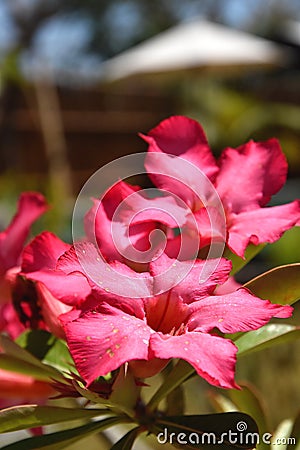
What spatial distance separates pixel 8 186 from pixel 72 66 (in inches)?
511

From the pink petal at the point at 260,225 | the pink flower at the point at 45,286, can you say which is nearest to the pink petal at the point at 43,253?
the pink flower at the point at 45,286

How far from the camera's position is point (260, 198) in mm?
490

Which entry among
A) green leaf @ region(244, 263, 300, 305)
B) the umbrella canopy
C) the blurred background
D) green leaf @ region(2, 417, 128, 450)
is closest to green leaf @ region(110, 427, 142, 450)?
green leaf @ region(2, 417, 128, 450)

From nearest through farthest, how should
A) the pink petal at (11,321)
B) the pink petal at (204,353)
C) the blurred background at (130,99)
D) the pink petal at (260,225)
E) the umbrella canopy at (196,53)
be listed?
the pink petal at (204,353) → the pink petal at (260,225) → the pink petal at (11,321) → the blurred background at (130,99) → the umbrella canopy at (196,53)

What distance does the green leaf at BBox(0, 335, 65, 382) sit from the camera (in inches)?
17.3

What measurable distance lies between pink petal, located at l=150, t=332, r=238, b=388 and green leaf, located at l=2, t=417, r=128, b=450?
105 mm

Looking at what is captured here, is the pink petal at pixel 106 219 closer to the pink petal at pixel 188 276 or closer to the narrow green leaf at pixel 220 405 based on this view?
the pink petal at pixel 188 276

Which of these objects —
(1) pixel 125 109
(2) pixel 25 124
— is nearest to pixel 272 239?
(2) pixel 25 124

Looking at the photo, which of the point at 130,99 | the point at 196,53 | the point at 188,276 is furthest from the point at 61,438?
the point at 130,99

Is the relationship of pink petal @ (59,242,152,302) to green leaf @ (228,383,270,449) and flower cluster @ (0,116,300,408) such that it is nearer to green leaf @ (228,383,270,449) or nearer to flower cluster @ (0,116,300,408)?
flower cluster @ (0,116,300,408)

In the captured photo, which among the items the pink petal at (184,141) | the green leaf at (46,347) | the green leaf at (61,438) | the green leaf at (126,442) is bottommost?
the green leaf at (126,442)

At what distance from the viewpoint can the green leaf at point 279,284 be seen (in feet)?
1.39

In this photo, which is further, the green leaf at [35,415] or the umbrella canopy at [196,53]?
the umbrella canopy at [196,53]

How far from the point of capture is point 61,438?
44cm
